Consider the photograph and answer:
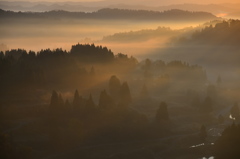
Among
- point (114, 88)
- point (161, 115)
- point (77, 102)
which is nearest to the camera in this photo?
point (77, 102)

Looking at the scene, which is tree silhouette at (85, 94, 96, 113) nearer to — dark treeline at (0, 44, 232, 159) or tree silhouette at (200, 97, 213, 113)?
dark treeline at (0, 44, 232, 159)

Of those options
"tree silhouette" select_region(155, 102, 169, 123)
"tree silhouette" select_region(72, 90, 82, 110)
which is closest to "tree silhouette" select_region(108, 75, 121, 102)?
"tree silhouette" select_region(155, 102, 169, 123)

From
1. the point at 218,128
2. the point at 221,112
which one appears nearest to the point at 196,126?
the point at 218,128

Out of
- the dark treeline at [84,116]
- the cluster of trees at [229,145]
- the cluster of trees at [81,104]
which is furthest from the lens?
the cluster of trees at [81,104]

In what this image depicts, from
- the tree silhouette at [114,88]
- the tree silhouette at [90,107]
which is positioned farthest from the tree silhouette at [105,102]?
the tree silhouette at [114,88]

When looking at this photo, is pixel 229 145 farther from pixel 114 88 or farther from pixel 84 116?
pixel 114 88

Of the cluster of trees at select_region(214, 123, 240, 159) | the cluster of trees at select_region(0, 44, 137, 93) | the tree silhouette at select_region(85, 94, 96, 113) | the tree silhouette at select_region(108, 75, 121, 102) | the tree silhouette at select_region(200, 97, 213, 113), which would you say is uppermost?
the cluster of trees at select_region(0, 44, 137, 93)

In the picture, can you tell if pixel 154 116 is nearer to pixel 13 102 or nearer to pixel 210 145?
pixel 210 145

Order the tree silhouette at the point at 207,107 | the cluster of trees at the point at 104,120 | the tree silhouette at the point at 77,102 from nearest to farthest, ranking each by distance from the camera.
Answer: the cluster of trees at the point at 104,120
the tree silhouette at the point at 77,102
the tree silhouette at the point at 207,107

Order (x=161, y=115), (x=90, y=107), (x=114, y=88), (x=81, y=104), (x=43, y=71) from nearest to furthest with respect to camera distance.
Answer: (x=90, y=107) < (x=81, y=104) < (x=161, y=115) < (x=114, y=88) < (x=43, y=71)

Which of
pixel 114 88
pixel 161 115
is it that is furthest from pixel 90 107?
pixel 114 88

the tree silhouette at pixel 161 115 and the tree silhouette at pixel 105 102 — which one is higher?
the tree silhouette at pixel 105 102

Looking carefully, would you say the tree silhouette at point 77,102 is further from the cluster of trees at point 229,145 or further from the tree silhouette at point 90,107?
the cluster of trees at point 229,145

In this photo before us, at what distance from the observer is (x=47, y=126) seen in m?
118
